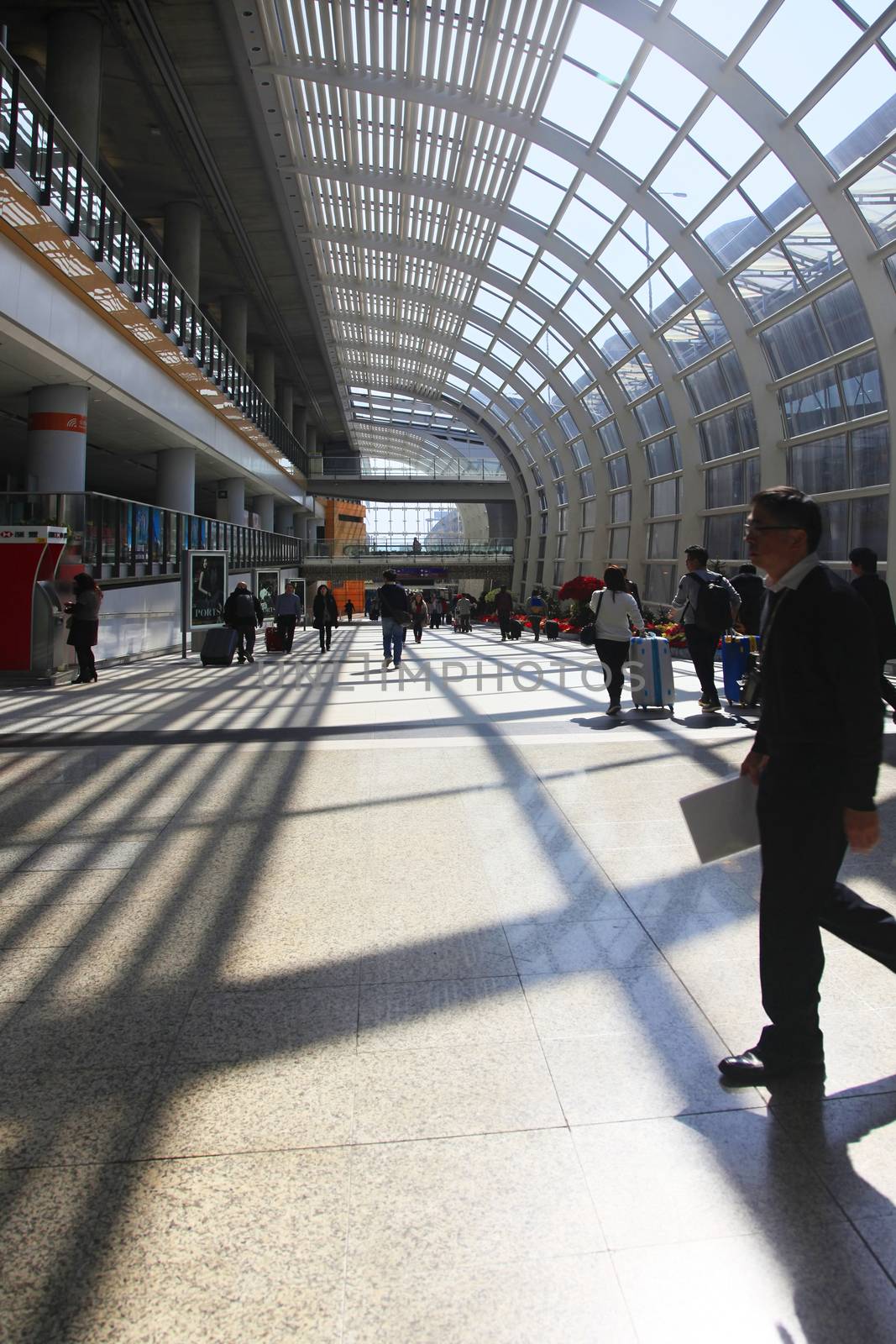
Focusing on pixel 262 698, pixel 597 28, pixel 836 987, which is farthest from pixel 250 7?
pixel 836 987

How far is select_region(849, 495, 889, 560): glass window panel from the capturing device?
53.3ft

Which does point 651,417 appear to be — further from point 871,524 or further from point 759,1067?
point 759,1067

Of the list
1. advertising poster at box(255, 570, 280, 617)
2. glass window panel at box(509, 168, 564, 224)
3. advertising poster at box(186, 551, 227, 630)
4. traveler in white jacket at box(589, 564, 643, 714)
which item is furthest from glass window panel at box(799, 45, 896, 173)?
advertising poster at box(255, 570, 280, 617)

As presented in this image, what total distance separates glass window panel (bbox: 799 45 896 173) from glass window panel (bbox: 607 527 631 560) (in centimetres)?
1926

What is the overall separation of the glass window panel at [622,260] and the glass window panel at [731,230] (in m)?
3.48

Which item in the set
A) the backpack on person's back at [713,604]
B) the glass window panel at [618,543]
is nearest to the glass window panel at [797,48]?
the backpack on person's back at [713,604]

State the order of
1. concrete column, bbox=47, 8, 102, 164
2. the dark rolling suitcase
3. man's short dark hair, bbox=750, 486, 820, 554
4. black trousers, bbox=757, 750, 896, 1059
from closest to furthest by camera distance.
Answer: black trousers, bbox=757, 750, 896, 1059, man's short dark hair, bbox=750, 486, 820, 554, concrete column, bbox=47, 8, 102, 164, the dark rolling suitcase

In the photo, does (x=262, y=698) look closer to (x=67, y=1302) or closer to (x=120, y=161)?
(x=67, y=1302)

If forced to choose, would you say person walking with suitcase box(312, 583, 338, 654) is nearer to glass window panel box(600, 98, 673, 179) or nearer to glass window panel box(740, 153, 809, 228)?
glass window panel box(600, 98, 673, 179)

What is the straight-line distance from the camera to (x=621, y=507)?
33.6 m

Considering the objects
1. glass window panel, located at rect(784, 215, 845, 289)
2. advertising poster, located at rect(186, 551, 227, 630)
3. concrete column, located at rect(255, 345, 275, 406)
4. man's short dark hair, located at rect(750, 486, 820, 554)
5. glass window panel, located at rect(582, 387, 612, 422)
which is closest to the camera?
man's short dark hair, located at rect(750, 486, 820, 554)

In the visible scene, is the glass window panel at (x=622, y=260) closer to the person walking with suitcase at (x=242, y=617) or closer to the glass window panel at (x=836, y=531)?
the glass window panel at (x=836, y=531)

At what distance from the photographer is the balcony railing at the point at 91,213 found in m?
12.1

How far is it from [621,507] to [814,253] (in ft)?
56.4
